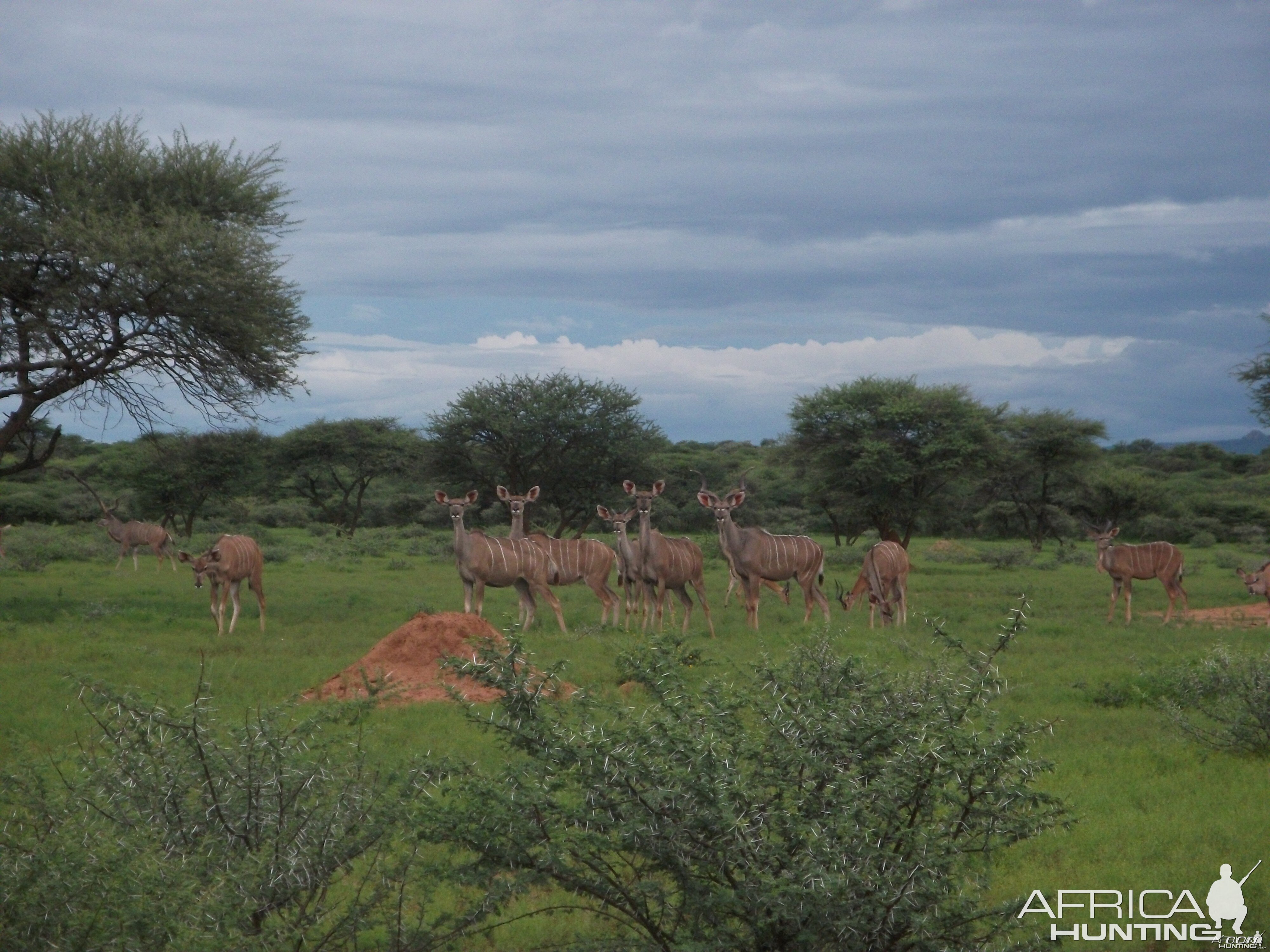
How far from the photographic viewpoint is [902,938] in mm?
4078

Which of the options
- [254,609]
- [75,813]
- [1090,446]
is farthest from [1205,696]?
[1090,446]

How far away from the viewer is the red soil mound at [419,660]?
11.0 meters

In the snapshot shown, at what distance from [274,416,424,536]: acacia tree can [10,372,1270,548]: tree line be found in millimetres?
76

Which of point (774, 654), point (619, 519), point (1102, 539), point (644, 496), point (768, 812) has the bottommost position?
point (774, 654)

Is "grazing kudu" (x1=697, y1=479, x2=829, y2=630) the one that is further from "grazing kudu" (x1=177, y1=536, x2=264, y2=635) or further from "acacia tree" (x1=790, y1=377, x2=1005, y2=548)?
"acacia tree" (x1=790, y1=377, x2=1005, y2=548)

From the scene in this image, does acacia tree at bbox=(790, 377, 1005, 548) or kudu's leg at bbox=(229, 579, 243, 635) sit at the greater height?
acacia tree at bbox=(790, 377, 1005, 548)

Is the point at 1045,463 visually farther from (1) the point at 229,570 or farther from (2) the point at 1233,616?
(1) the point at 229,570

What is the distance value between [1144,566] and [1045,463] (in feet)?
63.1

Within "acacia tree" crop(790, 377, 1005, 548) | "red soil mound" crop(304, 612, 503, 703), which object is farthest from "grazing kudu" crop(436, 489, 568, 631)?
"acacia tree" crop(790, 377, 1005, 548)

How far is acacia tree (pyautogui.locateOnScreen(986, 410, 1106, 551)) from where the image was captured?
123 feet

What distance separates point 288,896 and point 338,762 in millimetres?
1199

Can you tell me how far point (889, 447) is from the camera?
31.7 meters

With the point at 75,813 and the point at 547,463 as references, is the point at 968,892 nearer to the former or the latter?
the point at 75,813

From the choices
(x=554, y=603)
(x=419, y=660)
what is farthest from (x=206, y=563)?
(x=419, y=660)
